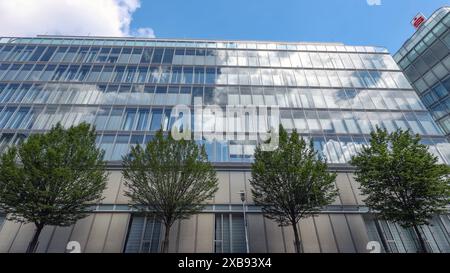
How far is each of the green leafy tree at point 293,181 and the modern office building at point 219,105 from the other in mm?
3846

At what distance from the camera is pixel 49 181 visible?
13.2m

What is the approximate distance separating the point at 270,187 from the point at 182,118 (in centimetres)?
1399

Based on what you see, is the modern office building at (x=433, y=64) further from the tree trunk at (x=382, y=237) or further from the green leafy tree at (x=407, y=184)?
the green leafy tree at (x=407, y=184)

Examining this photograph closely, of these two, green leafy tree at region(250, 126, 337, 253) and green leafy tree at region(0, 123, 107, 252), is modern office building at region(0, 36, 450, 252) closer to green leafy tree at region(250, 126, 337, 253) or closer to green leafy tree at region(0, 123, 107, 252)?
green leafy tree at region(250, 126, 337, 253)

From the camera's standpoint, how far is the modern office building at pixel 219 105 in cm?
1712

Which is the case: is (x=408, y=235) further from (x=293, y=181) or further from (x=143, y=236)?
(x=143, y=236)

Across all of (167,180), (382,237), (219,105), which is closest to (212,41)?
(219,105)

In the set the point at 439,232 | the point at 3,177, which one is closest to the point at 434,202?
the point at 439,232

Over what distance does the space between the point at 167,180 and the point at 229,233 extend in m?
7.17

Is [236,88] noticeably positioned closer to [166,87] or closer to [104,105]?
[166,87]

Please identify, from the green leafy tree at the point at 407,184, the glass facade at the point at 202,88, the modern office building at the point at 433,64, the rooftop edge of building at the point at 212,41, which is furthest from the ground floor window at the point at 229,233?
the modern office building at the point at 433,64

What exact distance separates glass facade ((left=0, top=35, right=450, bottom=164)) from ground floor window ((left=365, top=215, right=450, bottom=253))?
20.2ft

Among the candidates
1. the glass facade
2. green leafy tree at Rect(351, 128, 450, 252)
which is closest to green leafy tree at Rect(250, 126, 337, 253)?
green leafy tree at Rect(351, 128, 450, 252)

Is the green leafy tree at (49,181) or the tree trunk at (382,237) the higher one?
the green leafy tree at (49,181)
